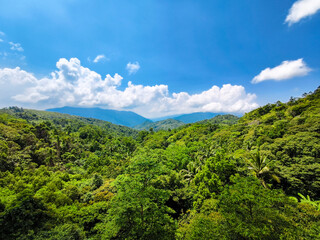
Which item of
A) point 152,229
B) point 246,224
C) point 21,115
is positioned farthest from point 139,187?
point 21,115

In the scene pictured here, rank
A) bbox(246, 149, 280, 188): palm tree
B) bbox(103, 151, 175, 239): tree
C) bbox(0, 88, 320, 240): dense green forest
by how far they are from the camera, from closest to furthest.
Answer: bbox(0, 88, 320, 240): dense green forest < bbox(103, 151, 175, 239): tree < bbox(246, 149, 280, 188): palm tree

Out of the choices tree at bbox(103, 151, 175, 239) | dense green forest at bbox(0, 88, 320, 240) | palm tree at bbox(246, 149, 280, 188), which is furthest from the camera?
palm tree at bbox(246, 149, 280, 188)

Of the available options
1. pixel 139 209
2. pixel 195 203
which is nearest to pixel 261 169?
pixel 195 203

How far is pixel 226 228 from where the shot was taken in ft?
33.3

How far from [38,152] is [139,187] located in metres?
54.8

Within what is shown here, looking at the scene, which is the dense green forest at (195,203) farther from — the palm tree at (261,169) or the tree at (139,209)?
the palm tree at (261,169)

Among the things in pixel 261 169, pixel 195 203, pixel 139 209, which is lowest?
pixel 195 203

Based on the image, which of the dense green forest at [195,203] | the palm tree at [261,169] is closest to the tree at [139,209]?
the dense green forest at [195,203]

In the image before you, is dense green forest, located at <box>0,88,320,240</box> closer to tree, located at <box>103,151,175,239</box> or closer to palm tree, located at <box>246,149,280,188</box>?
tree, located at <box>103,151,175,239</box>

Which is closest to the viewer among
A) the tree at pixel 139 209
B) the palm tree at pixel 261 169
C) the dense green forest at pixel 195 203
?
the dense green forest at pixel 195 203

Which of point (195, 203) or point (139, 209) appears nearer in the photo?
point (139, 209)

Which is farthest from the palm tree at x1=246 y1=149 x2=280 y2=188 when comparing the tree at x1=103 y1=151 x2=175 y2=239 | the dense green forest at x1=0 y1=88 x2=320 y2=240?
the tree at x1=103 y1=151 x2=175 y2=239

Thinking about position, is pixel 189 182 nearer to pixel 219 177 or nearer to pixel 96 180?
pixel 219 177

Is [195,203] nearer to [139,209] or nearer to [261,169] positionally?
[139,209]
